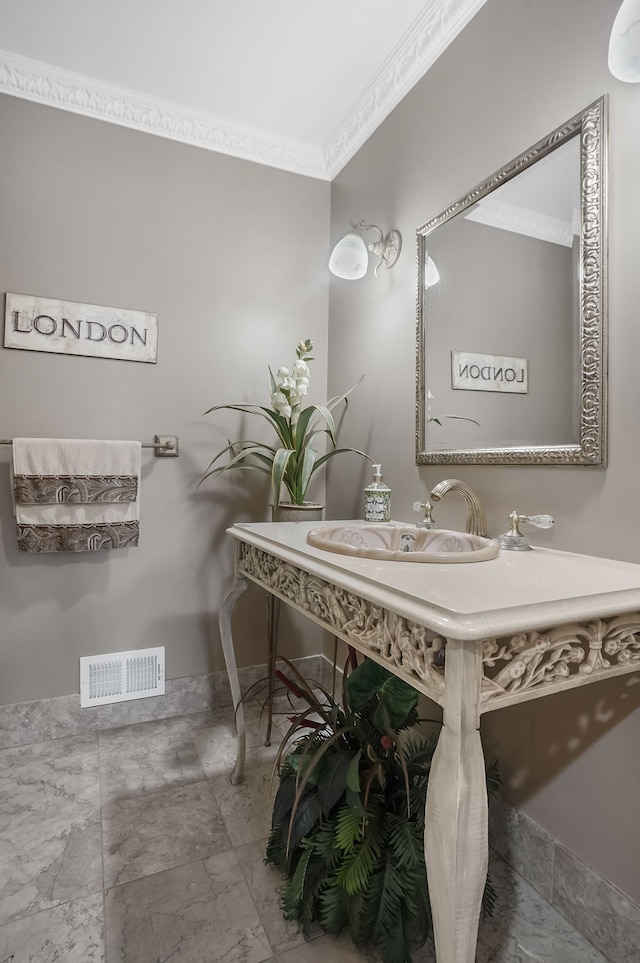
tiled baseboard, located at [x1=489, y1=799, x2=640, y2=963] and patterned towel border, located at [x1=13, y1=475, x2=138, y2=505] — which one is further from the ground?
patterned towel border, located at [x1=13, y1=475, x2=138, y2=505]

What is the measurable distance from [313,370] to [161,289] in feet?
2.28

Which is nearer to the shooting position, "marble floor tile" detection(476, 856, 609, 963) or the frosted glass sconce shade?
"marble floor tile" detection(476, 856, 609, 963)

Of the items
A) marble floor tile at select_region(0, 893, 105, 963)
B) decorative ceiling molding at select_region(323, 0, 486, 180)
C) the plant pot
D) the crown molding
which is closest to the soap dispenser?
the plant pot

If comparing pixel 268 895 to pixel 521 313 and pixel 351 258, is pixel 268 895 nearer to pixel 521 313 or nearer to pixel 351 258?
pixel 521 313

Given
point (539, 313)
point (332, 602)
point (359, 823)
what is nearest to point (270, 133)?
point (539, 313)

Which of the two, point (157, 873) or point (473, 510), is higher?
point (473, 510)

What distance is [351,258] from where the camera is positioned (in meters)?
1.82

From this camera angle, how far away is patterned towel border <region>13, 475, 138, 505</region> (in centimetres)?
170

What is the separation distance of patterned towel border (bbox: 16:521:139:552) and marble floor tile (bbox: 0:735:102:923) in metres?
0.70

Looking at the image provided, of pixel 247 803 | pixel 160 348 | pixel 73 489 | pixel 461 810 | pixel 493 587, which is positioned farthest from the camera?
pixel 160 348

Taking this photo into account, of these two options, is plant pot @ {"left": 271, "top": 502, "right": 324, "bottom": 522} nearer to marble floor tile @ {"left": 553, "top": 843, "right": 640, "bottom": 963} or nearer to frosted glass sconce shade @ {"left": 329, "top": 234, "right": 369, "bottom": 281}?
frosted glass sconce shade @ {"left": 329, "top": 234, "right": 369, "bottom": 281}

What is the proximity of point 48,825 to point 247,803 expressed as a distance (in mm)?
538

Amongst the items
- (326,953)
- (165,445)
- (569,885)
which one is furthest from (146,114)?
(569,885)

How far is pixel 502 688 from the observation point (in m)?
0.71
